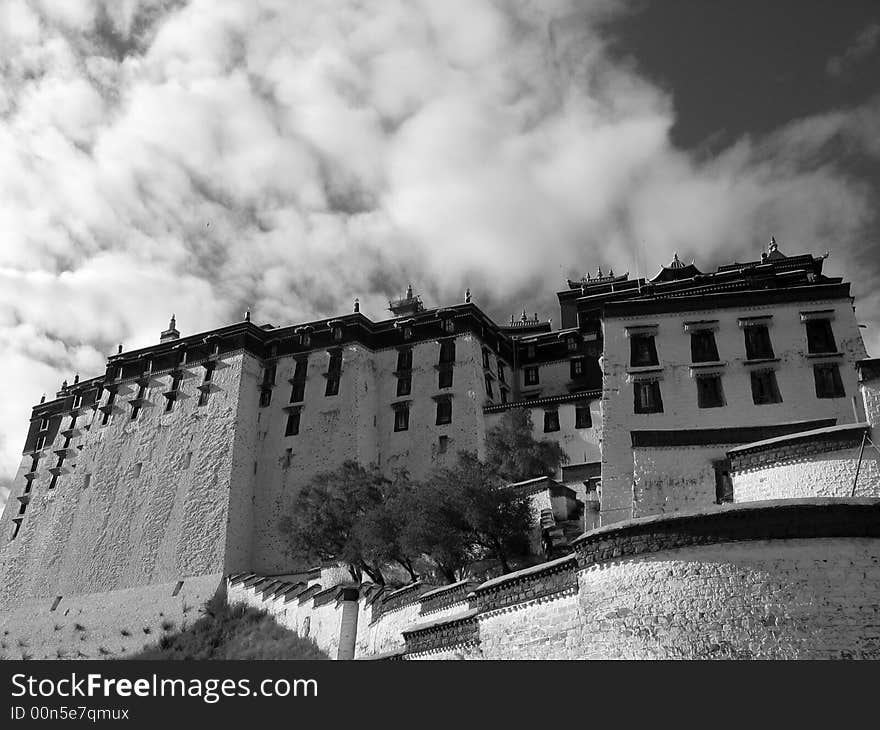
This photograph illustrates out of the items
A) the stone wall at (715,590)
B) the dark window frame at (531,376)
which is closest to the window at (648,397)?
the stone wall at (715,590)

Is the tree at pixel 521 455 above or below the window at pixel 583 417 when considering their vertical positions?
below

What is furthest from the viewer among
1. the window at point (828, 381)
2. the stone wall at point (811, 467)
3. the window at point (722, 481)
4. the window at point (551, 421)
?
the window at point (551, 421)

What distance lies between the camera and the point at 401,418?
4294 centimetres

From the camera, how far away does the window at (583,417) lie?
122ft

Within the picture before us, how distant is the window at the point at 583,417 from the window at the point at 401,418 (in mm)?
8886

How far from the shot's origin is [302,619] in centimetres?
2670

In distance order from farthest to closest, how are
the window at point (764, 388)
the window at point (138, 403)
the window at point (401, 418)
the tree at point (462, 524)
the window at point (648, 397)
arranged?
the window at point (138, 403), the window at point (401, 418), the window at point (648, 397), the window at point (764, 388), the tree at point (462, 524)

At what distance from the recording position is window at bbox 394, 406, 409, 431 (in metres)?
42.7

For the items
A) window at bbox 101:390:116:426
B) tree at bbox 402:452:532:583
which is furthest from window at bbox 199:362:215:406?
tree at bbox 402:452:532:583

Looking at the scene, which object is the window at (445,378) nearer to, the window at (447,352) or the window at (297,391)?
the window at (447,352)

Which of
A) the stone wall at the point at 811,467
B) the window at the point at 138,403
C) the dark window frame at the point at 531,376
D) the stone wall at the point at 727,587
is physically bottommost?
the stone wall at the point at 727,587

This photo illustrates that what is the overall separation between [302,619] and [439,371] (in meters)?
18.3

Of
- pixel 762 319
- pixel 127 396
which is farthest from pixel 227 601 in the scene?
pixel 762 319

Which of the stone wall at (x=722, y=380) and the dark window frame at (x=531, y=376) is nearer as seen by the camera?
the stone wall at (x=722, y=380)
